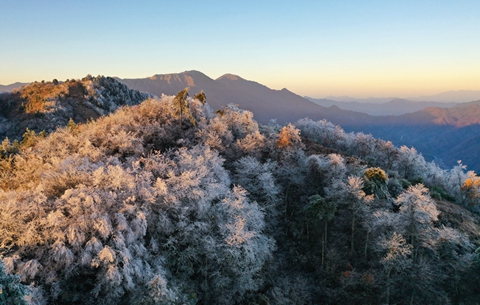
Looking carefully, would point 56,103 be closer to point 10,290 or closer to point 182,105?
point 182,105

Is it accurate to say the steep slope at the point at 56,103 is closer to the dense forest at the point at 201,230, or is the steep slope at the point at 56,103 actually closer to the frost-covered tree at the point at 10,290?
the dense forest at the point at 201,230

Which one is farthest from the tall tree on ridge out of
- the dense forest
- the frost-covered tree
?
the frost-covered tree

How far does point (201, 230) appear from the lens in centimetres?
3002

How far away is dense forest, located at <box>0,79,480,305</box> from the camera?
877 inches

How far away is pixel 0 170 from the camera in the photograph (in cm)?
3759

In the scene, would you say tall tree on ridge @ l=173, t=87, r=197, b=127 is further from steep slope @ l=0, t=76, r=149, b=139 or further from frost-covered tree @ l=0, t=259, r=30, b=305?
steep slope @ l=0, t=76, r=149, b=139

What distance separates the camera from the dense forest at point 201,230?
73.1ft

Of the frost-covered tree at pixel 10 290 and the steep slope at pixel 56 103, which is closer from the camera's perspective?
the frost-covered tree at pixel 10 290

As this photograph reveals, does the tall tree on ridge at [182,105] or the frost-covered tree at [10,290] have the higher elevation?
the tall tree on ridge at [182,105]

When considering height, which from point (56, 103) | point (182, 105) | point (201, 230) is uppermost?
point (56, 103)

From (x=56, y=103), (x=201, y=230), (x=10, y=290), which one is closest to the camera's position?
(x=10, y=290)

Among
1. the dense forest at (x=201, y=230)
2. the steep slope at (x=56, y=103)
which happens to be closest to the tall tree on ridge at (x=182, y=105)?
the dense forest at (x=201, y=230)

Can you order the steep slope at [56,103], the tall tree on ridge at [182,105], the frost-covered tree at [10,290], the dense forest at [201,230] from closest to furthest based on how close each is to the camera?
the frost-covered tree at [10,290] < the dense forest at [201,230] < the tall tree on ridge at [182,105] < the steep slope at [56,103]

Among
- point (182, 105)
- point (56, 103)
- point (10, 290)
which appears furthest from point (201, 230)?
point (56, 103)
